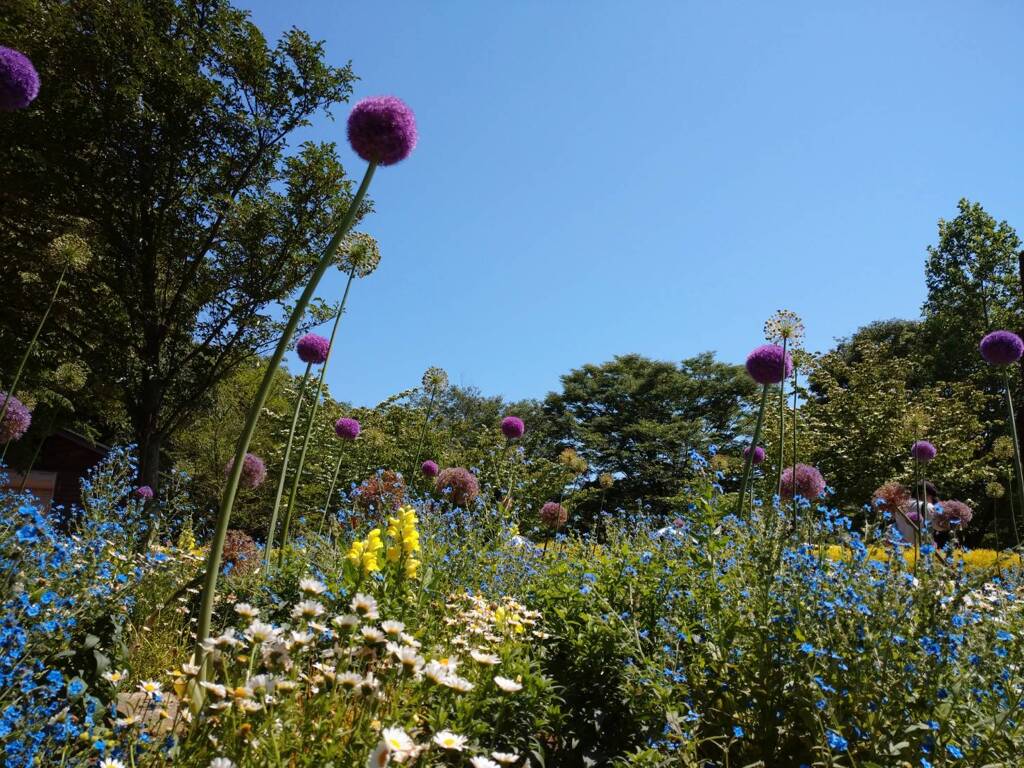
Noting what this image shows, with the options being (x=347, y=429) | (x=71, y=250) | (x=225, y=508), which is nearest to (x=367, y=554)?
(x=225, y=508)

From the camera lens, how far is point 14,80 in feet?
9.38

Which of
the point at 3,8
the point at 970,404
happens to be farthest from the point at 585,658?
the point at 970,404

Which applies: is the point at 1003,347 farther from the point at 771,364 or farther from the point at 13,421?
the point at 13,421

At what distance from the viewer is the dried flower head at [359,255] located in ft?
15.6

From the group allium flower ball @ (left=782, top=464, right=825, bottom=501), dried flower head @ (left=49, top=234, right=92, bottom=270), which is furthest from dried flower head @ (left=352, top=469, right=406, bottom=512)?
allium flower ball @ (left=782, top=464, right=825, bottom=501)

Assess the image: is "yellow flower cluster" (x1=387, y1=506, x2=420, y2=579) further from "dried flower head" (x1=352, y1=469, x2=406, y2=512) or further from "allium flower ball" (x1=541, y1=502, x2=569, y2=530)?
"allium flower ball" (x1=541, y1=502, x2=569, y2=530)

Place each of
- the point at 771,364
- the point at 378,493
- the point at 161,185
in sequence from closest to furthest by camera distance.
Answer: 1. the point at 771,364
2. the point at 378,493
3. the point at 161,185

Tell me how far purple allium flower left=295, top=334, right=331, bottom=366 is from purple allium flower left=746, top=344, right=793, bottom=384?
3.28m

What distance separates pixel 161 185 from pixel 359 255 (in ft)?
24.8

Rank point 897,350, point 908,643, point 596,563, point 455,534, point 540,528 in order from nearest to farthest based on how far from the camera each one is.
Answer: point 908,643, point 596,563, point 455,534, point 540,528, point 897,350

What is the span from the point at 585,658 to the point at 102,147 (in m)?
10.9

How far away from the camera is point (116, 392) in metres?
9.72

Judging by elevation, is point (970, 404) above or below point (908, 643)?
above

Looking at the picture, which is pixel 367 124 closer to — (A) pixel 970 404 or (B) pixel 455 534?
(B) pixel 455 534
